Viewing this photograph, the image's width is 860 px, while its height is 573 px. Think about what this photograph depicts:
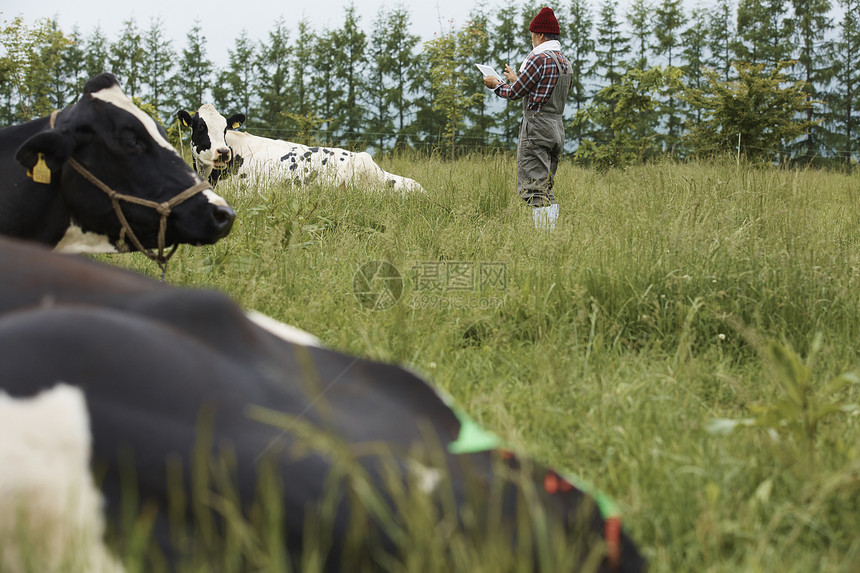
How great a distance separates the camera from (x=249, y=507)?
1.11 m

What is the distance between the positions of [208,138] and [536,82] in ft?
15.4

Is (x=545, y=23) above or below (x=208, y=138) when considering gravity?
above

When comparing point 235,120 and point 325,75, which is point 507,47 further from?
point 235,120

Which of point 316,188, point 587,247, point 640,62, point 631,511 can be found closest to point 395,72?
point 640,62

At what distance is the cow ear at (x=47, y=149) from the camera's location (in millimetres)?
3080

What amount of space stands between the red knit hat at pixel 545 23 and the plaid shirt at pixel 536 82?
0.32m

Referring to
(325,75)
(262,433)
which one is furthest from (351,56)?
(262,433)

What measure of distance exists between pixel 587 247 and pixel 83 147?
274 cm

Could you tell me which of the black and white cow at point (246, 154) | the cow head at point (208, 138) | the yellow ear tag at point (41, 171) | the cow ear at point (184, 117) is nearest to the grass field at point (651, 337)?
the yellow ear tag at point (41, 171)

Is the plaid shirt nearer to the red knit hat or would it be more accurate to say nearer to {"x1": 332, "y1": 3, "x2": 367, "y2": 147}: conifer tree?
the red knit hat

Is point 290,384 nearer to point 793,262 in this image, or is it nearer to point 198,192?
point 198,192

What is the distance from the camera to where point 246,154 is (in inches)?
378

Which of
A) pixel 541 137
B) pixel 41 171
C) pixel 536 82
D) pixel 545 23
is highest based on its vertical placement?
pixel 545 23

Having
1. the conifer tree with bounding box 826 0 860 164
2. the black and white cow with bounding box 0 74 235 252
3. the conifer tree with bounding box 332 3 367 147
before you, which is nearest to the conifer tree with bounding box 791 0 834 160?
the conifer tree with bounding box 826 0 860 164
